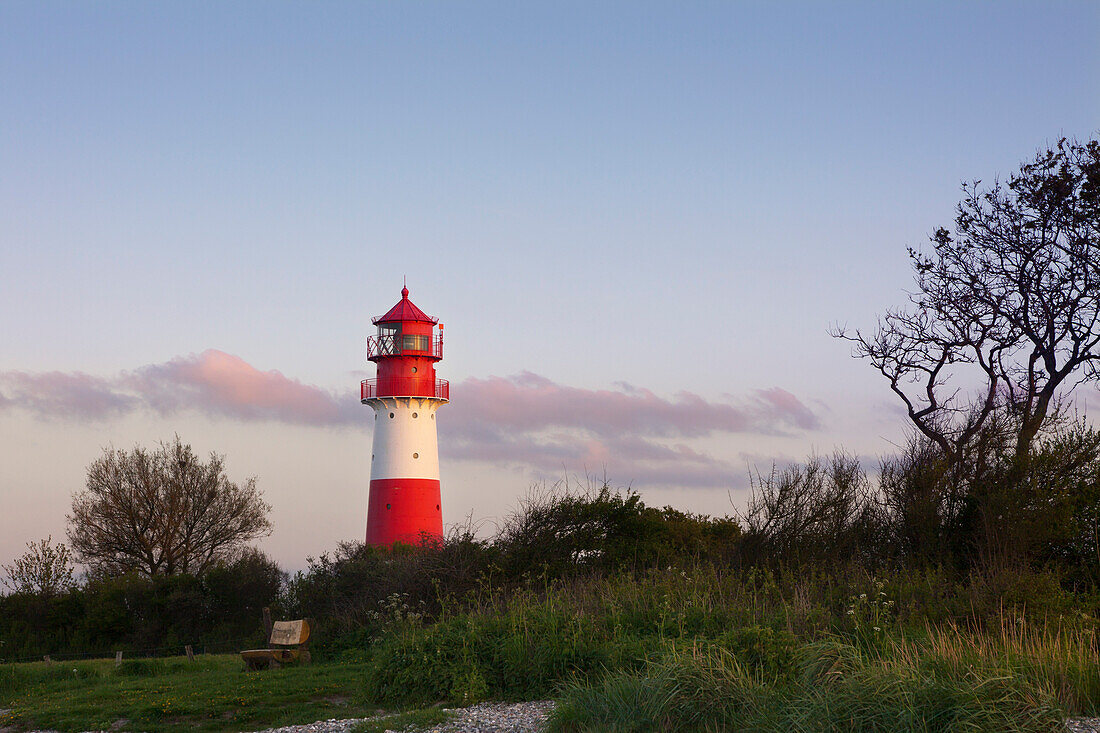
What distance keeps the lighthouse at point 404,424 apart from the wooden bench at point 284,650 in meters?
12.1

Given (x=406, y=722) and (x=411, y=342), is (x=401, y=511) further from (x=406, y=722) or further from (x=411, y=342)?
(x=406, y=722)

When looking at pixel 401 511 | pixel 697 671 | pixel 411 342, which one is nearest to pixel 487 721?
pixel 697 671

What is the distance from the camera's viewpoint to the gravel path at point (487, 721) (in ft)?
29.0

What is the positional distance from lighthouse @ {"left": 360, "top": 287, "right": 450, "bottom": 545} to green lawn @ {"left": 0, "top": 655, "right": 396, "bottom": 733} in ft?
40.3

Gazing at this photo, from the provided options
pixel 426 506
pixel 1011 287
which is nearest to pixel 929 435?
pixel 1011 287

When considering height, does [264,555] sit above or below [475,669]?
above

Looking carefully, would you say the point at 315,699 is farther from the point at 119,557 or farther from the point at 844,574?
the point at 119,557

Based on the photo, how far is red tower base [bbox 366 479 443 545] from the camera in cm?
2991

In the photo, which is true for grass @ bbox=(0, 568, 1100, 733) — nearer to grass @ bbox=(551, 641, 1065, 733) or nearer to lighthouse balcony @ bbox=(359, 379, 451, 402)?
grass @ bbox=(551, 641, 1065, 733)

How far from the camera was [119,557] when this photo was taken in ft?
106

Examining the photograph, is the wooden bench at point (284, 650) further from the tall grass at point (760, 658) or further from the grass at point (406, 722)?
the grass at point (406, 722)

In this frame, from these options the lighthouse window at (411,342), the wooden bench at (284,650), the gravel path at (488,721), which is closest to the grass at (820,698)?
the gravel path at (488,721)

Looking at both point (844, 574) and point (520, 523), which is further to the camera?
point (520, 523)

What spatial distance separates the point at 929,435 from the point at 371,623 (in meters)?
10.5
